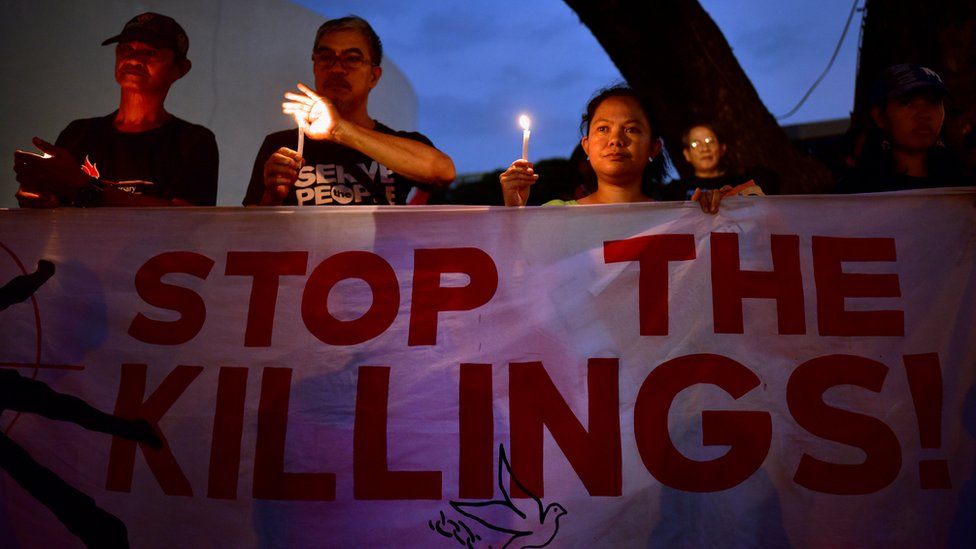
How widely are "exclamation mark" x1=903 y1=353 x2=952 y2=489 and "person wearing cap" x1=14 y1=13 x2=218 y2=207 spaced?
2.78 metres

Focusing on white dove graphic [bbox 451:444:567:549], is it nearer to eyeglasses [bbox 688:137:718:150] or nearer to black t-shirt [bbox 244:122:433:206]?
black t-shirt [bbox 244:122:433:206]

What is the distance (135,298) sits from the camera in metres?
2.67

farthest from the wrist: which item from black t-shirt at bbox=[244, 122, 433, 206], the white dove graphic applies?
the white dove graphic

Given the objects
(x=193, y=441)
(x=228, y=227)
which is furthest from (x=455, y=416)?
(x=228, y=227)

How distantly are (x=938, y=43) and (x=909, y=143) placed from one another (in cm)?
271

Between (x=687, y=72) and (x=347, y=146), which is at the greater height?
(x=687, y=72)

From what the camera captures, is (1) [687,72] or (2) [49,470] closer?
(2) [49,470]

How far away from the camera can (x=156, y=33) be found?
3297 millimetres

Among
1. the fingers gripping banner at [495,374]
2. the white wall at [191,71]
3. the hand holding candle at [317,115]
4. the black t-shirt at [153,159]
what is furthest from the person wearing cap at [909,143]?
the white wall at [191,71]

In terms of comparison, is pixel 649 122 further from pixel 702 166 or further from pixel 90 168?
pixel 90 168

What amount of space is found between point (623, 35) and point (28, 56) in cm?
423

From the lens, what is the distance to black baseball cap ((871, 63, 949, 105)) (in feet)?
9.67

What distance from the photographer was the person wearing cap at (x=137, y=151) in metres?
2.77

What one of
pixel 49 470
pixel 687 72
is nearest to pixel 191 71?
pixel 687 72
